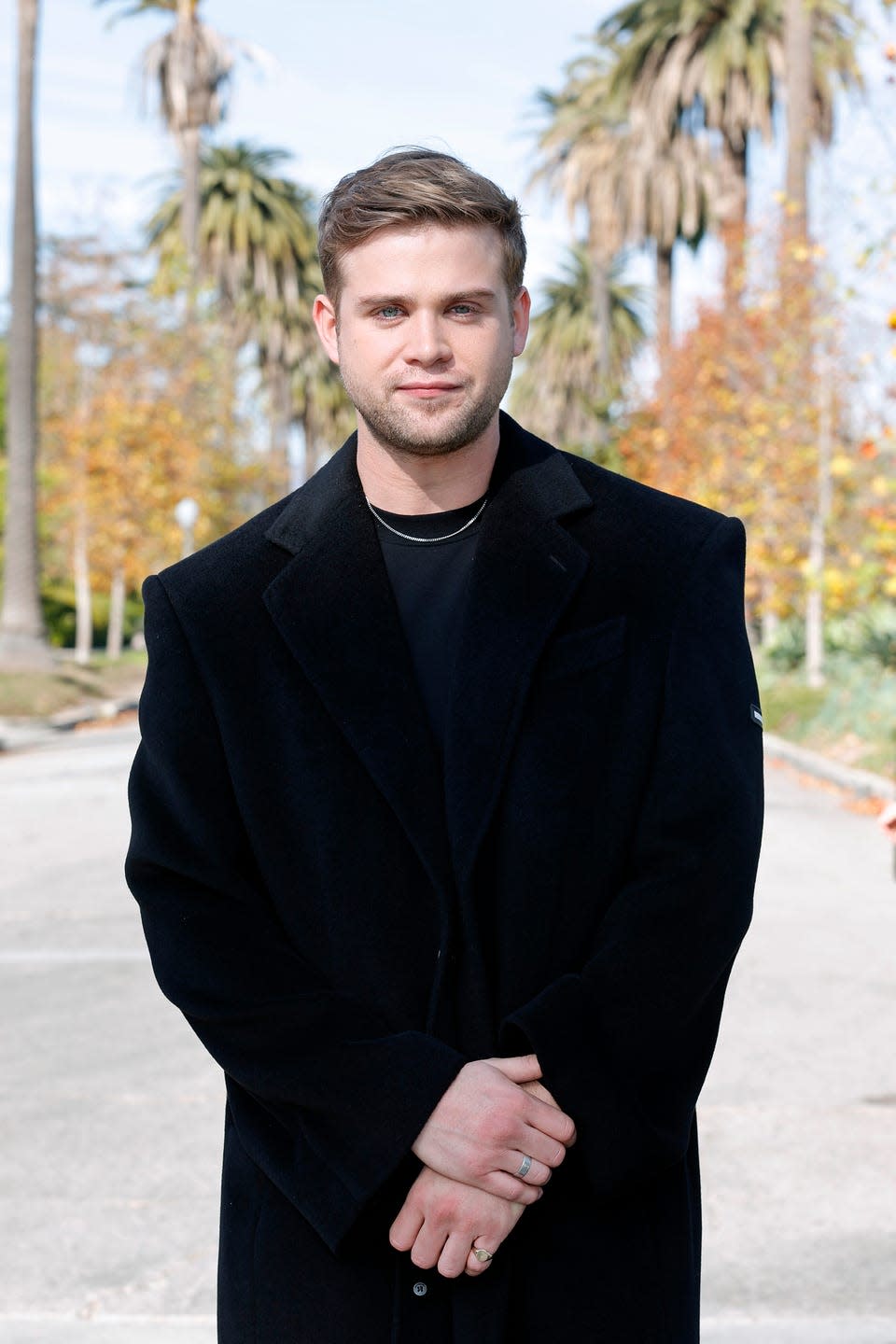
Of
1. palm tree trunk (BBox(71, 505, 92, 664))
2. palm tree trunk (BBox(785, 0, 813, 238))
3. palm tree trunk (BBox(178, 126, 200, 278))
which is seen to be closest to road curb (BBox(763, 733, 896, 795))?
palm tree trunk (BBox(785, 0, 813, 238))

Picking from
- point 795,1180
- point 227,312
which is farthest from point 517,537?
point 227,312

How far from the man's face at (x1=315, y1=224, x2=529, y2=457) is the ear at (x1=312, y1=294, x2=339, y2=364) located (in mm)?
88

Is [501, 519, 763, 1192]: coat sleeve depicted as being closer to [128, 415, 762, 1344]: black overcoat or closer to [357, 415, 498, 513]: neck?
[128, 415, 762, 1344]: black overcoat

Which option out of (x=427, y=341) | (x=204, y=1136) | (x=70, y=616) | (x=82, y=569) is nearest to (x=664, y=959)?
(x=427, y=341)

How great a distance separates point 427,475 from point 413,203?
0.35 metres

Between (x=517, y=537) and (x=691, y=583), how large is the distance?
0.23 meters

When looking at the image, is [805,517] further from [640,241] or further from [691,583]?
[691,583]

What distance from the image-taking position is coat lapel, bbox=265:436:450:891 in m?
2.11

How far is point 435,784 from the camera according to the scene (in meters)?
2.13

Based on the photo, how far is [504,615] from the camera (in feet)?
7.16

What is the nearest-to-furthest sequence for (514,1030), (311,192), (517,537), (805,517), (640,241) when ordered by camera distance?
(514,1030) → (517,537) → (805,517) → (640,241) → (311,192)

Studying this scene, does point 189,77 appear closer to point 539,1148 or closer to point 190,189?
point 190,189

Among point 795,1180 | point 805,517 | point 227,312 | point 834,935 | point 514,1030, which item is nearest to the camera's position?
point 514,1030

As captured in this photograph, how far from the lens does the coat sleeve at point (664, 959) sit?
6.63 feet
